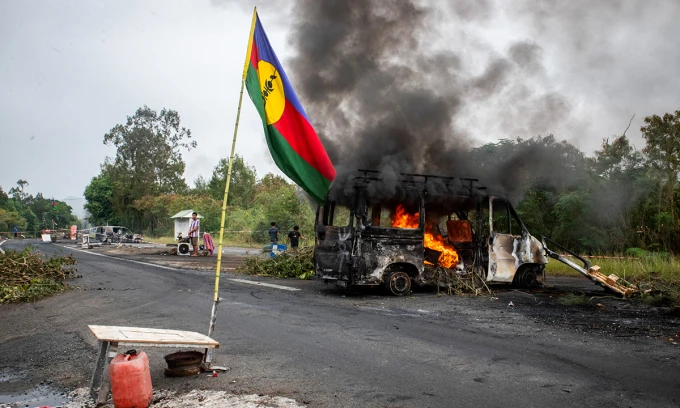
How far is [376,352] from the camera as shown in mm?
5945

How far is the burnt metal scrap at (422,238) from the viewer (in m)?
10.2

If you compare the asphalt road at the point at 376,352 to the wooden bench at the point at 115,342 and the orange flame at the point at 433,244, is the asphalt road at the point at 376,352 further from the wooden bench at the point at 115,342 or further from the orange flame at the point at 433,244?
the orange flame at the point at 433,244

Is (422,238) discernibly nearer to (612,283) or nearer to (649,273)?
(612,283)

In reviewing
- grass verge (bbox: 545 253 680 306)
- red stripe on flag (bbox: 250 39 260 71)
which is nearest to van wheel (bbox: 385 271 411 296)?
grass verge (bbox: 545 253 680 306)

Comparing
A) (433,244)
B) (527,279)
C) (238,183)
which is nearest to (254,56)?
(433,244)

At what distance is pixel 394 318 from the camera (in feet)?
26.5

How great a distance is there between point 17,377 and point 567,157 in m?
17.4

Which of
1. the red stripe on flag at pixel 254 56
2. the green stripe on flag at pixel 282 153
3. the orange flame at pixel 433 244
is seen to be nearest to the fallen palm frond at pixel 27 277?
the orange flame at pixel 433 244

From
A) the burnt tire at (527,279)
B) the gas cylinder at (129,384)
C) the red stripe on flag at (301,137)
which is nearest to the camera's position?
the gas cylinder at (129,384)

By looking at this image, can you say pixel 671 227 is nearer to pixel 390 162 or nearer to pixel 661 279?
pixel 661 279

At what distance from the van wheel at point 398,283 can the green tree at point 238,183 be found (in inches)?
1662

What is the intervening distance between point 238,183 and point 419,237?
46.4m

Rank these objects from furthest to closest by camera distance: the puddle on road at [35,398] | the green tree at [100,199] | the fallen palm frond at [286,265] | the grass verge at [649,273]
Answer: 1. the green tree at [100,199]
2. the fallen palm frond at [286,265]
3. the grass verge at [649,273]
4. the puddle on road at [35,398]

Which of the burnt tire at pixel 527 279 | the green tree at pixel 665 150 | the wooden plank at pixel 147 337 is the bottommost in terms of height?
the wooden plank at pixel 147 337
